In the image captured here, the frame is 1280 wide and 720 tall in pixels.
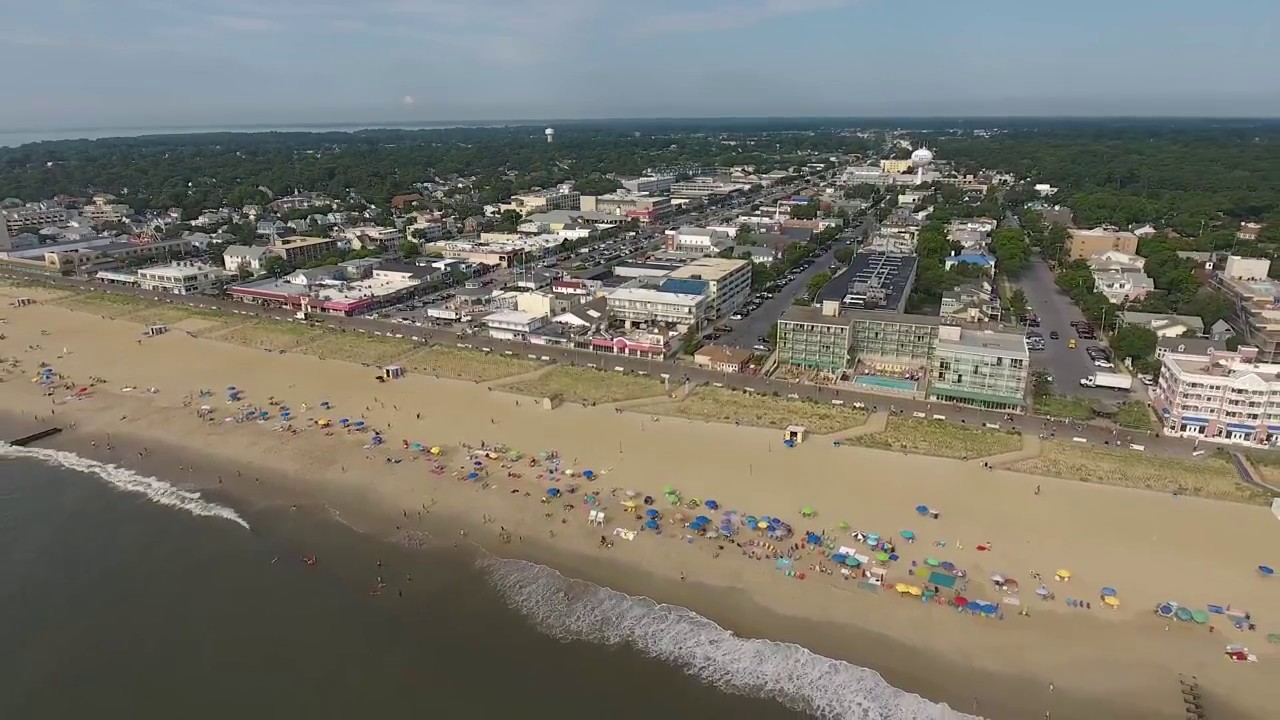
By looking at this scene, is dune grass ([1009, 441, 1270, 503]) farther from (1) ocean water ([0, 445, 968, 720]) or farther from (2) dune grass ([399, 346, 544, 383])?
(2) dune grass ([399, 346, 544, 383])

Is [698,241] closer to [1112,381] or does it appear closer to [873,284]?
[873,284]

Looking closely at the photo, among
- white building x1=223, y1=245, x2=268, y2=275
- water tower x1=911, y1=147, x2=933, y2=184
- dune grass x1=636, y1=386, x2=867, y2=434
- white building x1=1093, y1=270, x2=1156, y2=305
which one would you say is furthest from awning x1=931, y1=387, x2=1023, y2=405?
water tower x1=911, y1=147, x2=933, y2=184

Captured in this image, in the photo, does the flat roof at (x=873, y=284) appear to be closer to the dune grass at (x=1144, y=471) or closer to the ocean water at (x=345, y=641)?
the dune grass at (x=1144, y=471)

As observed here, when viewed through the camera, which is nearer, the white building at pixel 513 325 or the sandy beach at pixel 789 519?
the sandy beach at pixel 789 519

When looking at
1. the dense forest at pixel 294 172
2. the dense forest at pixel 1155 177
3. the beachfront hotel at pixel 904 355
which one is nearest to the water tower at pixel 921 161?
the dense forest at pixel 1155 177

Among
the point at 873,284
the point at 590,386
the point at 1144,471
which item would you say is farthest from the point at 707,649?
the point at 873,284
